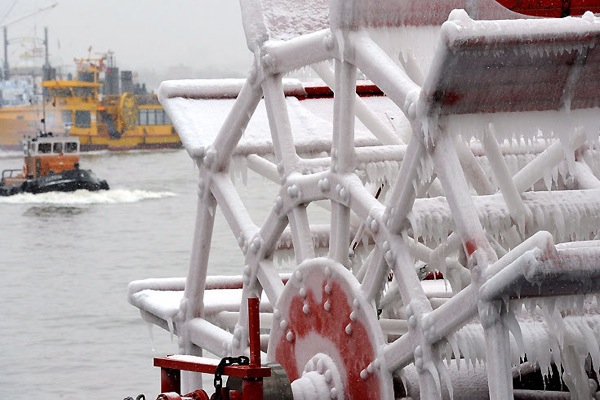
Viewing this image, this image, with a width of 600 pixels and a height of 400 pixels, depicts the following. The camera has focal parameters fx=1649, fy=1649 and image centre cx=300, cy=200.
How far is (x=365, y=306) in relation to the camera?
599 cm

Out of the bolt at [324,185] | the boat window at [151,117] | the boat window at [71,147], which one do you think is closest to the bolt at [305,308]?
the bolt at [324,185]

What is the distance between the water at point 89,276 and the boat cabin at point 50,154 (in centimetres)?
88

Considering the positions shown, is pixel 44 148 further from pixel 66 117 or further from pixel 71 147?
pixel 66 117

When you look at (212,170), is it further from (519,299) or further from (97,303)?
(97,303)

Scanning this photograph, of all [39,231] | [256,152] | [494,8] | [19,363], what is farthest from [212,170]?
[39,231]

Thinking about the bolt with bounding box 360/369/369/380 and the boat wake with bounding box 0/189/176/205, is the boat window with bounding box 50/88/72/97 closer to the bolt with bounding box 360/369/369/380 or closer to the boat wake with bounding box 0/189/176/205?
the boat wake with bounding box 0/189/176/205

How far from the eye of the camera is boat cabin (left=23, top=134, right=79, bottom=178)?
139ft

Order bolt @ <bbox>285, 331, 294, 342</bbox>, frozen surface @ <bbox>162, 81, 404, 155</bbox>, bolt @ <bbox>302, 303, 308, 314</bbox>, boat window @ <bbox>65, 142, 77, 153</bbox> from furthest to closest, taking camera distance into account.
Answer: boat window @ <bbox>65, 142, 77, 153</bbox> → frozen surface @ <bbox>162, 81, 404, 155</bbox> → bolt @ <bbox>285, 331, 294, 342</bbox> → bolt @ <bbox>302, 303, 308, 314</bbox>

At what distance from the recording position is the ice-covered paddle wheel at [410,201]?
534 centimetres

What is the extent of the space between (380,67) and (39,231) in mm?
32304

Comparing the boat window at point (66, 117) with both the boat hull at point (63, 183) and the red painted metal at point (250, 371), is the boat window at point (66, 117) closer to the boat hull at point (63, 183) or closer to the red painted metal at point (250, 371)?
the boat hull at point (63, 183)

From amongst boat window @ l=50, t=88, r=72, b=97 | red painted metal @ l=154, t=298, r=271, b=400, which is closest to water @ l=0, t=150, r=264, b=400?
red painted metal @ l=154, t=298, r=271, b=400

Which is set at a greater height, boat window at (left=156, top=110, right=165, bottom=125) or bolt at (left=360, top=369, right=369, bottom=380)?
boat window at (left=156, top=110, right=165, bottom=125)

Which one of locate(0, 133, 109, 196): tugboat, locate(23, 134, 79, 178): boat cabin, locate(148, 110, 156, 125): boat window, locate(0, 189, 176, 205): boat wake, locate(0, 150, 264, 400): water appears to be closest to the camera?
locate(0, 150, 264, 400): water
